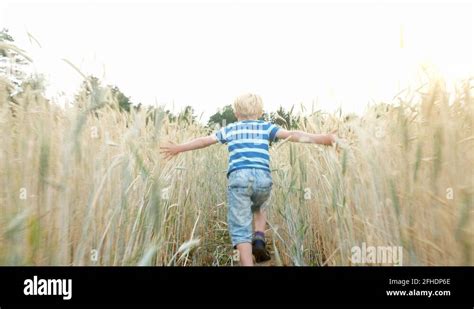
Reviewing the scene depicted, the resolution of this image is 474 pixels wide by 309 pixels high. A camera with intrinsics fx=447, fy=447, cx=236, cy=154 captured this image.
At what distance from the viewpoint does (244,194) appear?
146cm

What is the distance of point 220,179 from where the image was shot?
2.50m

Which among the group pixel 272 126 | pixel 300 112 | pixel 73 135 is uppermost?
pixel 300 112

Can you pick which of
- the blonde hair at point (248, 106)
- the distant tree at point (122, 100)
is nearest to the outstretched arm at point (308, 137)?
the blonde hair at point (248, 106)

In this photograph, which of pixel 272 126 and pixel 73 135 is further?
pixel 272 126

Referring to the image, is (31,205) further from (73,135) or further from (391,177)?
(391,177)

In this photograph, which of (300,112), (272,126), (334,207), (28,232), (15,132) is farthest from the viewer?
(300,112)

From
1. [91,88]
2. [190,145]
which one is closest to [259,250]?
[190,145]

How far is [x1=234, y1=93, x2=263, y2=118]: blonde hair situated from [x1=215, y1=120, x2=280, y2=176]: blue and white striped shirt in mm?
41

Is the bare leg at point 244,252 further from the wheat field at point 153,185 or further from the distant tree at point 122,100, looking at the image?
the distant tree at point 122,100

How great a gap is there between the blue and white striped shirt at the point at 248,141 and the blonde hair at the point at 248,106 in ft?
0.14

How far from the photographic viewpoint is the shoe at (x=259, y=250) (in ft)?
4.87
